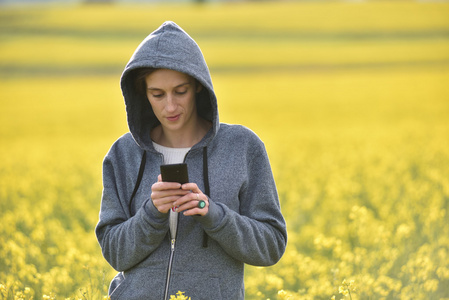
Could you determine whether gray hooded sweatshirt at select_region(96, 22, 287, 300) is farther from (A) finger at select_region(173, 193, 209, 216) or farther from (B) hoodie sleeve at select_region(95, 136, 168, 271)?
(A) finger at select_region(173, 193, 209, 216)

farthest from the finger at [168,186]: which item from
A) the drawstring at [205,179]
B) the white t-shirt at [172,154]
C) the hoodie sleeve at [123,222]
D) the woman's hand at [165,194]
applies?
the white t-shirt at [172,154]

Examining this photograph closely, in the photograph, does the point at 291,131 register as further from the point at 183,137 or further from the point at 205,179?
the point at 205,179

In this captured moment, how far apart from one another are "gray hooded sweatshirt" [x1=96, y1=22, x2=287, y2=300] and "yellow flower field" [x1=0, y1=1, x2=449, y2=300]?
15 cm

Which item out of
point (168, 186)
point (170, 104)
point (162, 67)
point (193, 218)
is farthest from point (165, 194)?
point (162, 67)

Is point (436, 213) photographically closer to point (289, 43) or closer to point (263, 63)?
point (263, 63)

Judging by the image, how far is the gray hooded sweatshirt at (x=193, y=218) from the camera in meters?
2.67

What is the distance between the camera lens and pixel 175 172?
2.44m

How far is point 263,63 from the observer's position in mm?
37250

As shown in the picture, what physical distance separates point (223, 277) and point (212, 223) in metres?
0.30

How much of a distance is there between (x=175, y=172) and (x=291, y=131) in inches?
550

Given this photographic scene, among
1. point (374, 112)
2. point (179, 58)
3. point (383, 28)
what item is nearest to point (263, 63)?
point (383, 28)

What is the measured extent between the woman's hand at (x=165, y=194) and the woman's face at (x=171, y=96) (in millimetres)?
341

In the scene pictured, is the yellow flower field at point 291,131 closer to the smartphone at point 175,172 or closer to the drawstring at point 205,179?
the drawstring at point 205,179

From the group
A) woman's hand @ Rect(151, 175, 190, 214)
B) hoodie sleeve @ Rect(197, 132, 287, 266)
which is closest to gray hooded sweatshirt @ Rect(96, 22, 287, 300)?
hoodie sleeve @ Rect(197, 132, 287, 266)
